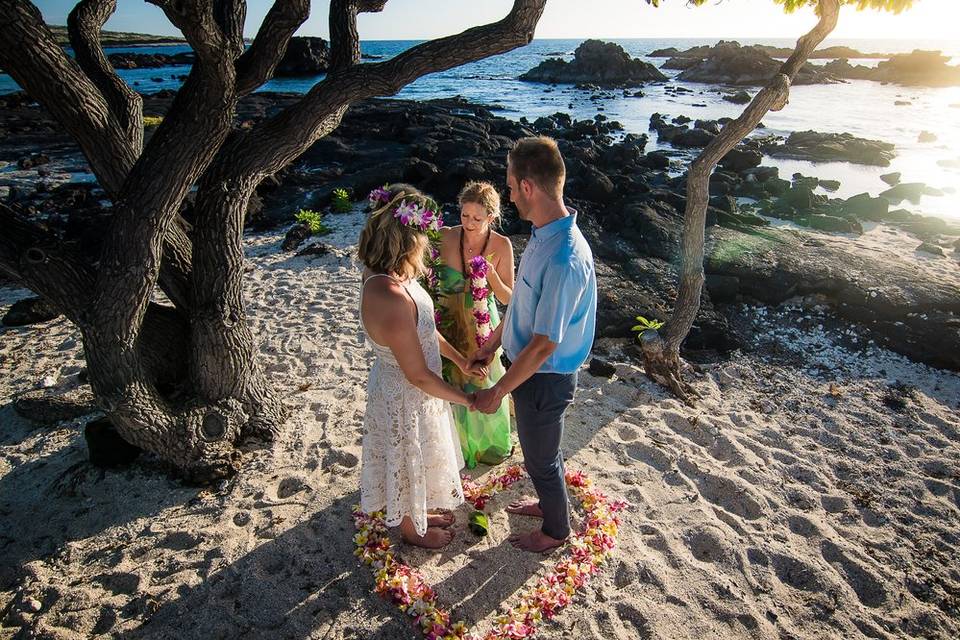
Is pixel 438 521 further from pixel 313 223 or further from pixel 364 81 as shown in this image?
pixel 313 223

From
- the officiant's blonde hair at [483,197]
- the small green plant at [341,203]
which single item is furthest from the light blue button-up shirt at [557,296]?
the small green plant at [341,203]

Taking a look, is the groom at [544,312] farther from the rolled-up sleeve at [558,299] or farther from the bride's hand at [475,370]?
the bride's hand at [475,370]

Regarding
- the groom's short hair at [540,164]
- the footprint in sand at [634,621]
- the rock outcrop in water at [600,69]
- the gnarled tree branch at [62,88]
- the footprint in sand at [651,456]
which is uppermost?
the rock outcrop in water at [600,69]

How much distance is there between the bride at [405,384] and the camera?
2709mm

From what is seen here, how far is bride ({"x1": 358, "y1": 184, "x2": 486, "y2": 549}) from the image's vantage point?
107 inches

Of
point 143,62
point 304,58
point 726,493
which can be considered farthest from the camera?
point 143,62

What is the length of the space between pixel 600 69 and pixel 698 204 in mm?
56117

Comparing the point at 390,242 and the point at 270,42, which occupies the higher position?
the point at 270,42

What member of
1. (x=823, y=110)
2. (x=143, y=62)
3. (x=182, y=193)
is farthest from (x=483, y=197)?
(x=143, y=62)

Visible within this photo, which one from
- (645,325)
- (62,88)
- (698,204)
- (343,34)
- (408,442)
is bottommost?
(645,325)

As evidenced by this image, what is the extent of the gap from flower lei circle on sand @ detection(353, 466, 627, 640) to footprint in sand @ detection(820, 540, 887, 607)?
4.88ft

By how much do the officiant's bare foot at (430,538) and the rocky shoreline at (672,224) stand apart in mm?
4131

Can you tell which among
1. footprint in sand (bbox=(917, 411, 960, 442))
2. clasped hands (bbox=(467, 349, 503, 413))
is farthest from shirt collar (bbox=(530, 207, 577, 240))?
footprint in sand (bbox=(917, 411, 960, 442))

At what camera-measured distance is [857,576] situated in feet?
12.0
